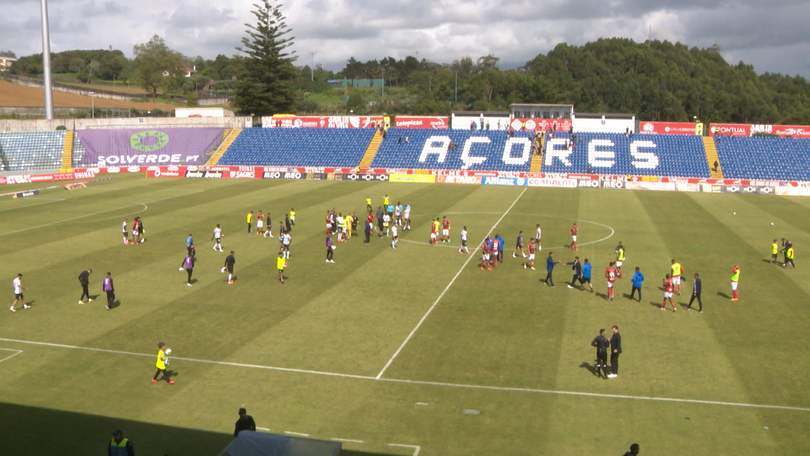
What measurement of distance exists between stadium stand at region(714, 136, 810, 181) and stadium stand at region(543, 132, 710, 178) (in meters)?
2.47

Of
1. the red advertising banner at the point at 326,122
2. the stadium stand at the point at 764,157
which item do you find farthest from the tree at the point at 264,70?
the stadium stand at the point at 764,157

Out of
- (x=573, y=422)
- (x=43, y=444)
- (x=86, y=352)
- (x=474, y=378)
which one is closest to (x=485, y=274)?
(x=474, y=378)

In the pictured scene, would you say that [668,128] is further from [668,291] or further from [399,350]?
[399,350]

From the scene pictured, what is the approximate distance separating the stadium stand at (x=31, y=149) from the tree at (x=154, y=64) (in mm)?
73082

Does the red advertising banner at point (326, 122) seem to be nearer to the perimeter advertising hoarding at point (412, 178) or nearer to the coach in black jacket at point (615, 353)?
the perimeter advertising hoarding at point (412, 178)

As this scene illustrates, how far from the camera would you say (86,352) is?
18.5 m

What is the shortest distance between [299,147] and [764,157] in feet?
170

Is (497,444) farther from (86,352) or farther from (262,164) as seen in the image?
(262,164)

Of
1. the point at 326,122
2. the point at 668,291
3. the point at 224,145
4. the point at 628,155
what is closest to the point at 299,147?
the point at 326,122

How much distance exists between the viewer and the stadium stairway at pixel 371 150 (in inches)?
2712

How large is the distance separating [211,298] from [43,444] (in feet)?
34.1

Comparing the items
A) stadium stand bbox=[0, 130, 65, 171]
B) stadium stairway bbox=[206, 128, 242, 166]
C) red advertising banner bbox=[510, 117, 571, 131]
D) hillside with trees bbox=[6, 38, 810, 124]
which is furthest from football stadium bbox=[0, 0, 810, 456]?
hillside with trees bbox=[6, 38, 810, 124]

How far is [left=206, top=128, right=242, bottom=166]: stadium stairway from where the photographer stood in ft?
238

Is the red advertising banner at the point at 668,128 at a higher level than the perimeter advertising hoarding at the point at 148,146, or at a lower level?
higher
